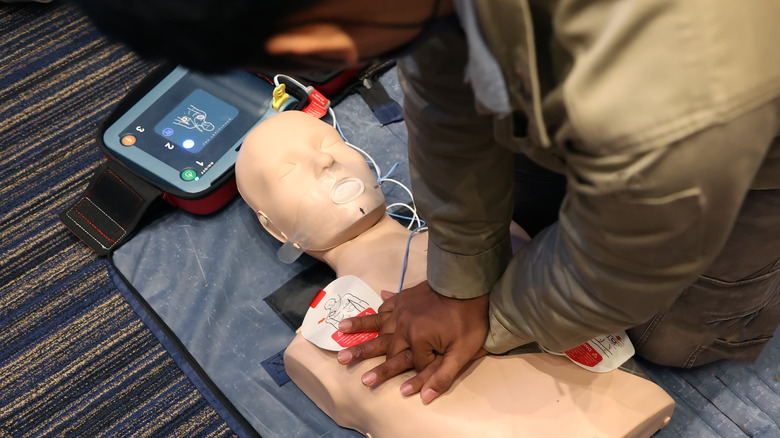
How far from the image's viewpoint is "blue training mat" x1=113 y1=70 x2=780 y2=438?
3.37 feet

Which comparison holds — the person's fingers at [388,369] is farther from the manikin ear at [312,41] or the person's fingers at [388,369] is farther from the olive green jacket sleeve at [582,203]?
the manikin ear at [312,41]

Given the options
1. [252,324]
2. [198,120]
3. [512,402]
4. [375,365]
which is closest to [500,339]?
[512,402]

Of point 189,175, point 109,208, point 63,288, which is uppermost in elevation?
point 189,175

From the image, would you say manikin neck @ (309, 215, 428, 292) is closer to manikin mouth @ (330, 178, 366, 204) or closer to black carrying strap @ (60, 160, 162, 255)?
manikin mouth @ (330, 178, 366, 204)

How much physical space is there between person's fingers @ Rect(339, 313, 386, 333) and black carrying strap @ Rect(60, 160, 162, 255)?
21.9 inches

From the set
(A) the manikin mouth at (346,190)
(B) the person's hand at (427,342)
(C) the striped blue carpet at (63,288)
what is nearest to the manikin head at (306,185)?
(A) the manikin mouth at (346,190)

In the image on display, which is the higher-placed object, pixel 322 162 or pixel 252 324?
pixel 322 162

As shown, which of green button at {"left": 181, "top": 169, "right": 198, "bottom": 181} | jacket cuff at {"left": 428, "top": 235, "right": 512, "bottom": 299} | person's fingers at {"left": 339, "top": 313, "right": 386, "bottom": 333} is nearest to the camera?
jacket cuff at {"left": 428, "top": 235, "right": 512, "bottom": 299}

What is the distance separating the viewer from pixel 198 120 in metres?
1.39

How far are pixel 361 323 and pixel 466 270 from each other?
8.1 inches

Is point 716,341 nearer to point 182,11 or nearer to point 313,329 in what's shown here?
point 313,329

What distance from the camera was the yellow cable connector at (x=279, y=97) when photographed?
139 centimetres

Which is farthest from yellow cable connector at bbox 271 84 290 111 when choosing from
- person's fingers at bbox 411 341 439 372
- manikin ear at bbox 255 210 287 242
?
person's fingers at bbox 411 341 439 372

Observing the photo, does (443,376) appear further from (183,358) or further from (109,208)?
(109,208)
